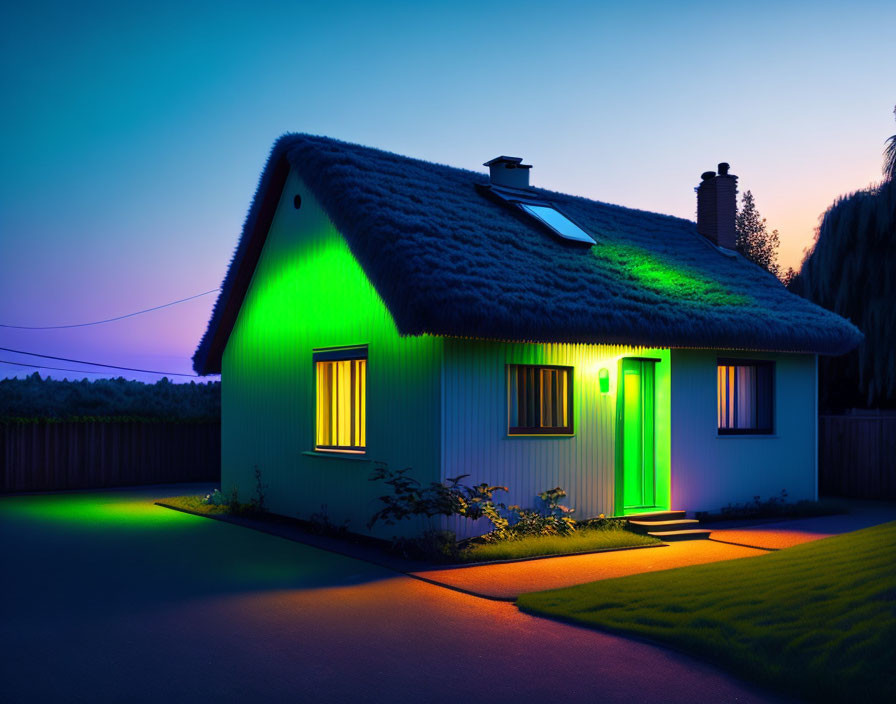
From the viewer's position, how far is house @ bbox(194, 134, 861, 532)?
39.6 feet

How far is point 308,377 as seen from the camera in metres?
14.8

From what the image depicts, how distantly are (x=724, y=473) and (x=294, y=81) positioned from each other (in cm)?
1279

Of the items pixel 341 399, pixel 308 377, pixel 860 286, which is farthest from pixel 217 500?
pixel 860 286

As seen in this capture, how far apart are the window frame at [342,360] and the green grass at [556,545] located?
2.93 metres

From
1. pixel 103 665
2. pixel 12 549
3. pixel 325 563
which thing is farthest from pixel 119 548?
pixel 103 665

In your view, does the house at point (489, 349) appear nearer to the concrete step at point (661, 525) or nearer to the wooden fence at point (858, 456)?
the concrete step at point (661, 525)

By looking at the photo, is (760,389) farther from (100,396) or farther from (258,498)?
(100,396)

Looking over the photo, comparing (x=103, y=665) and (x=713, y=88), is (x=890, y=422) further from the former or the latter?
→ (x=103, y=665)

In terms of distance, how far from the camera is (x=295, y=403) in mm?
15164

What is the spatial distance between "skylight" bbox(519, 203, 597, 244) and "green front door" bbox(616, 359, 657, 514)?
2.56 m

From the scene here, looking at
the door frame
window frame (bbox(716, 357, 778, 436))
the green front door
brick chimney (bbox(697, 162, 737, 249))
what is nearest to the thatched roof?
window frame (bbox(716, 357, 778, 436))

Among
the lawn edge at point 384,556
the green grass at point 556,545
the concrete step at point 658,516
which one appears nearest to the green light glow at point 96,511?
the lawn edge at point 384,556

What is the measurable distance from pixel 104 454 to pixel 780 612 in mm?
19430

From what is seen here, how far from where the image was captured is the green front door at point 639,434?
47.6 feet
